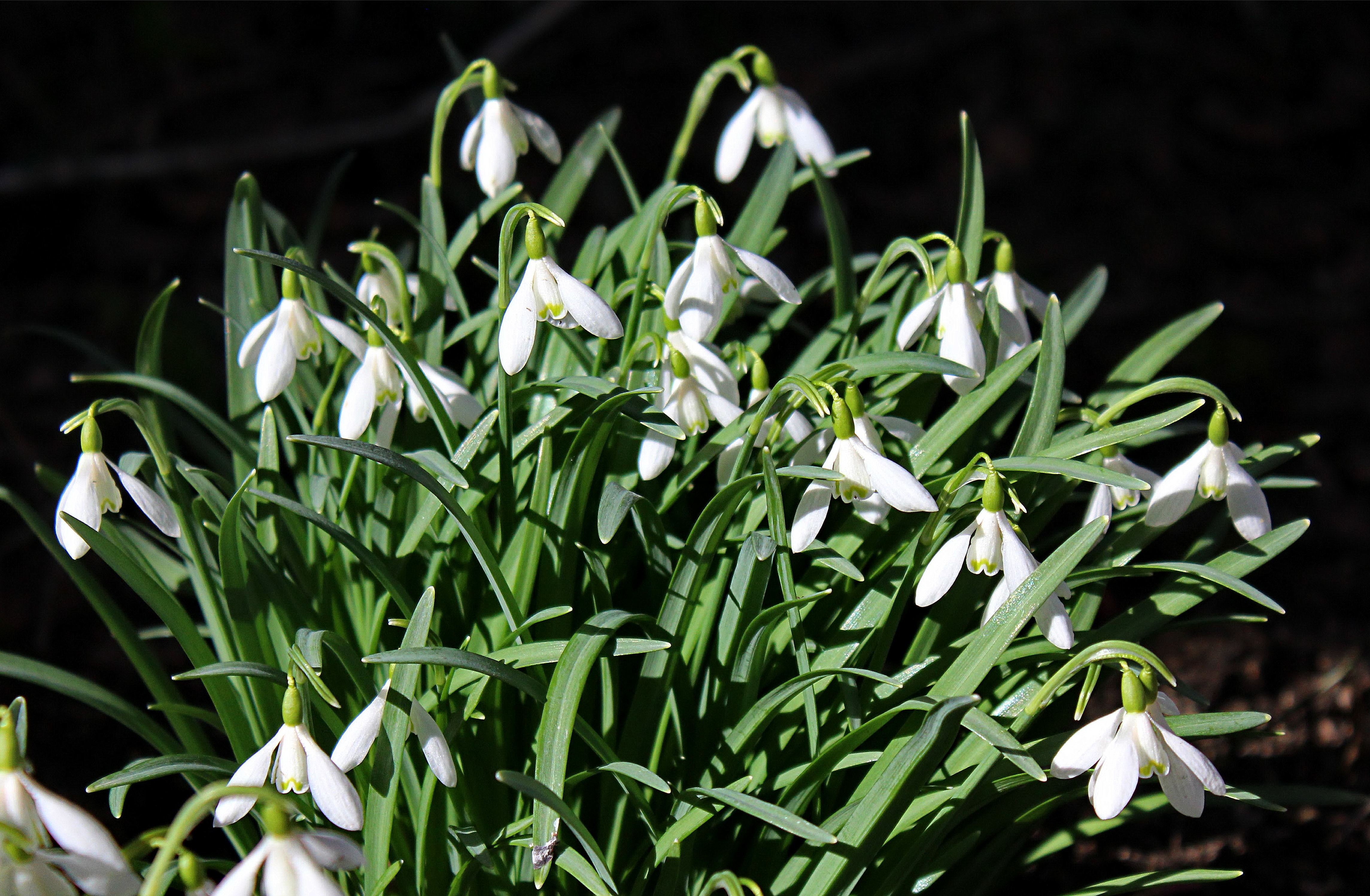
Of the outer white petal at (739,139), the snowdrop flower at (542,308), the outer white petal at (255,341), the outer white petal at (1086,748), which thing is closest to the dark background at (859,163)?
the outer white petal at (739,139)

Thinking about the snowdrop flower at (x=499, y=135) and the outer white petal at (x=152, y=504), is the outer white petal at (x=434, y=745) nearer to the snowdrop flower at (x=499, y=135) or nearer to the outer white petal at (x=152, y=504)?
the outer white petal at (x=152, y=504)

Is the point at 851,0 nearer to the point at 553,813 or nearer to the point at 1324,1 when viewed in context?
the point at 1324,1

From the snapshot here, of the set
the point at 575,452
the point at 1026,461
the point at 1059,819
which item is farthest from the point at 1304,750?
the point at 575,452

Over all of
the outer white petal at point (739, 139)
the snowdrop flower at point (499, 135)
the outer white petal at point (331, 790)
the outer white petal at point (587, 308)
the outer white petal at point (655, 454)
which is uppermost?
the snowdrop flower at point (499, 135)

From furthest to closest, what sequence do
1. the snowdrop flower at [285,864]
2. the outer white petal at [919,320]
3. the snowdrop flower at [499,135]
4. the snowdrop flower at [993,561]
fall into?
the snowdrop flower at [499,135], the outer white petal at [919,320], the snowdrop flower at [993,561], the snowdrop flower at [285,864]

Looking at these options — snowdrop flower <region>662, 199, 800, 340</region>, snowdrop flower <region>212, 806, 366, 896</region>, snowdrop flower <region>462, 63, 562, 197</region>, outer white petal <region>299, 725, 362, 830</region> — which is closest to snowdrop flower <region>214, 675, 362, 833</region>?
outer white petal <region>299, 725, 362, 830</region>

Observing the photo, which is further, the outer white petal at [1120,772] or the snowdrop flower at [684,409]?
the snowdrop flower at [684,409]

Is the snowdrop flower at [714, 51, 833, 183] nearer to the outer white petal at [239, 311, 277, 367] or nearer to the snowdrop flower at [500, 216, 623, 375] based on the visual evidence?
the snowdrop flower at [500, 216, 623, 375]
